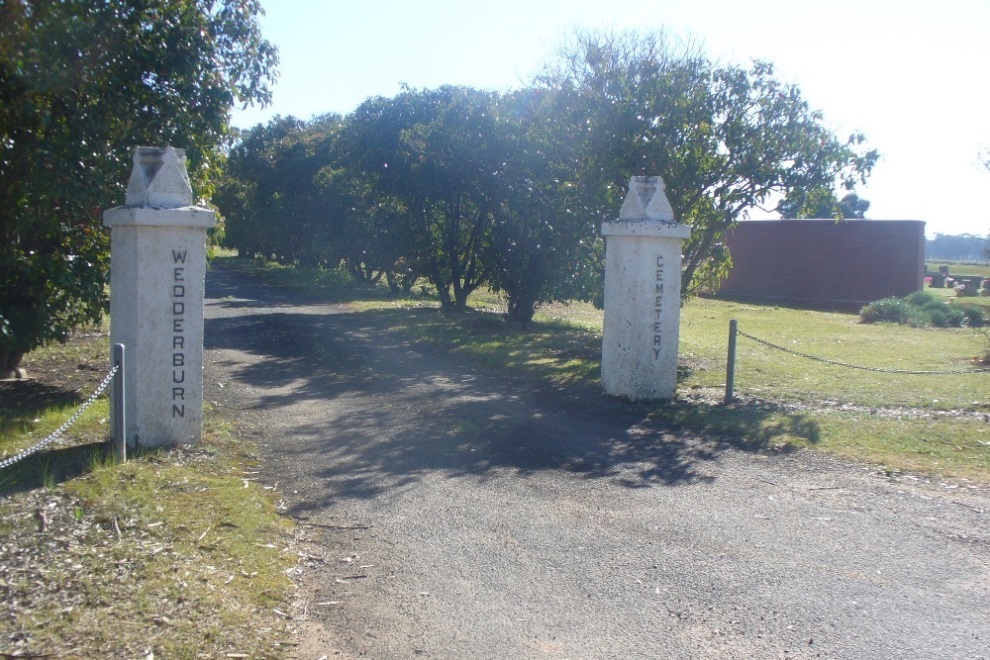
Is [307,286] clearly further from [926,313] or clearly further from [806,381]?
[806,381]

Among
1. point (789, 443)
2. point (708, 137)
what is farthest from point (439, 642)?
point (708, 137)

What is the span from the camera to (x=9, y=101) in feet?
31.9

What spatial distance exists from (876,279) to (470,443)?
29.8 meters

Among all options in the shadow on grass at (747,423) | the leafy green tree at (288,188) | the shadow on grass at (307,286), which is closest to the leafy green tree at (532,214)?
the shadow on grass at (747,423)

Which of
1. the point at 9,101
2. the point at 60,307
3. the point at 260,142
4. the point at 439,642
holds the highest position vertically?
the point at 260,142

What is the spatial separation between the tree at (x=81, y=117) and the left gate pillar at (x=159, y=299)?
213 cm

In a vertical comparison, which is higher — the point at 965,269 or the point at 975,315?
the point at 965,269

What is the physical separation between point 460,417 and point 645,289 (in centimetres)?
276

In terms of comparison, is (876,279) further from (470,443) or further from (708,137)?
(470,443)

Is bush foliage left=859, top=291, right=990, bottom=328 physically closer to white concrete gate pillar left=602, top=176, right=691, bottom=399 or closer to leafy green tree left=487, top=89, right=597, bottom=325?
leafy green tree left=487, top=89, right=597, bottom=325

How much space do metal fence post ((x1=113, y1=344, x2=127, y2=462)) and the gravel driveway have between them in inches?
44.7

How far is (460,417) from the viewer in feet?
A: 33.6

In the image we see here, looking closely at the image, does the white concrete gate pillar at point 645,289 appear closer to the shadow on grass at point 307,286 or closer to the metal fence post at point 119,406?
the metal fence post at point 119,406

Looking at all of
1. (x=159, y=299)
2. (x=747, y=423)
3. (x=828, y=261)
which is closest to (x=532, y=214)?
(x=747, y=423)
